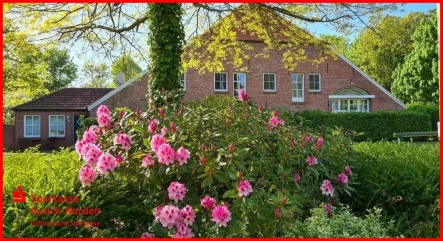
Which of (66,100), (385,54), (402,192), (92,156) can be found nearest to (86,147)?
(92,156)

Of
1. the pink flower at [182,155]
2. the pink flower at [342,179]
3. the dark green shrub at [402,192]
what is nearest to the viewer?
the pink flower at [182,155]

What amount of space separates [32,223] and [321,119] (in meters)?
A: 15.7

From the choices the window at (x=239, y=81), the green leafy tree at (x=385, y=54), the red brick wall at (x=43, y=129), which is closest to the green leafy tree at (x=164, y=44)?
the window at (x=239, y=81)

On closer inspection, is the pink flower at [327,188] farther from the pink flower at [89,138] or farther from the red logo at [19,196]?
the red logo at [19,196]

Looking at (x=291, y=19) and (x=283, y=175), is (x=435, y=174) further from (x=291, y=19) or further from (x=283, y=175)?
(x=291, y=19)

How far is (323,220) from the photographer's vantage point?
366 cm

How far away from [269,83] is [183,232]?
18.6 metres

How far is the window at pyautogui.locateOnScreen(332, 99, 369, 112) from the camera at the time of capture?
74.4ft

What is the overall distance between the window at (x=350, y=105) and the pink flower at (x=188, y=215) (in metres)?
20.1

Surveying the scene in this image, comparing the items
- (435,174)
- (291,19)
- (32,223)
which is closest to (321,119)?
(291,19)

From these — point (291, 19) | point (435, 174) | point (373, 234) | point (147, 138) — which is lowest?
point (373, 234)

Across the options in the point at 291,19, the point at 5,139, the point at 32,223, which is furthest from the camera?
the point at 5,139

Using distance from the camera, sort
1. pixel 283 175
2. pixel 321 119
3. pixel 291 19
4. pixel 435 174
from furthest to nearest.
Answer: pixel 321 119
pixel 291 19
pixel 435 174
pixel 283 175

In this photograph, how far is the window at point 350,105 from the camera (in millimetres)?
22688
